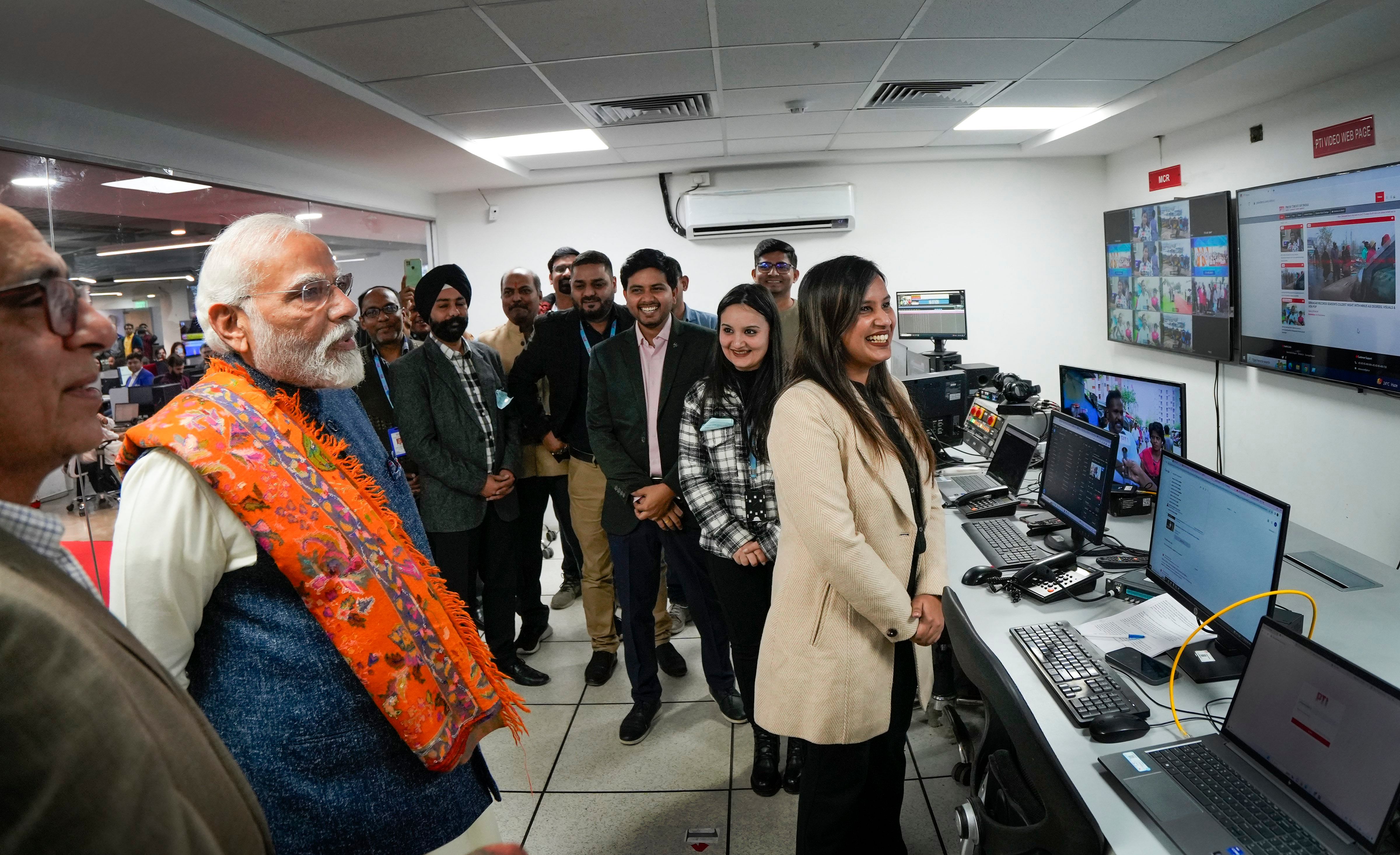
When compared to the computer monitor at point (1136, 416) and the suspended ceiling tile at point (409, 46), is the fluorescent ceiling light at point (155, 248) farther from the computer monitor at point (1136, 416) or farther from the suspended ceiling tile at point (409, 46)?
the computer monitor at point (1136, 416)

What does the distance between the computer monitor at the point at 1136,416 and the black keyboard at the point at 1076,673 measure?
85 cm

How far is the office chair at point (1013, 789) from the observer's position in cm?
112

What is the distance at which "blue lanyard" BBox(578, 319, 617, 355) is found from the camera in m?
3.15

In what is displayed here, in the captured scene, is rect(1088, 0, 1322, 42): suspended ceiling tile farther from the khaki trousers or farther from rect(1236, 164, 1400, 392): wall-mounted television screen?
the khaki trousers

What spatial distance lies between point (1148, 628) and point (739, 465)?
1.17m

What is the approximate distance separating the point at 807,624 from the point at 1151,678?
Result: 0.78 m

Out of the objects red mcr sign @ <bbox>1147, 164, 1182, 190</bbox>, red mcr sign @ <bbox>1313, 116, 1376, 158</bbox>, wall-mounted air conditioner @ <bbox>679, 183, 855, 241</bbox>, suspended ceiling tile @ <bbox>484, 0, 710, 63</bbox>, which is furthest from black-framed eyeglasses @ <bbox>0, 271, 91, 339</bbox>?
red mcr sign @ <bbox>1147, 164, 1182, 190</bbox>

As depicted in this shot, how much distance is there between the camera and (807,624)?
1.61 m

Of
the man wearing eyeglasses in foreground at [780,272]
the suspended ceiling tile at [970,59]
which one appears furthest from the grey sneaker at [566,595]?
the suspended ceiling tile at [970,59]

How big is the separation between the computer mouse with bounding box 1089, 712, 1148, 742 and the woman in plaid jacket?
0.94 meters

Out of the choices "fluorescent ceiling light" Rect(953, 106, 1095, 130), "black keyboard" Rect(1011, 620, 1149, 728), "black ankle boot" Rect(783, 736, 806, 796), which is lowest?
"black ankle boot" Rect(783, 736, 806, 796)

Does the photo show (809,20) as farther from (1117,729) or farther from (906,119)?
(1117,729)

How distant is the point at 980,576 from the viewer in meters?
2.27

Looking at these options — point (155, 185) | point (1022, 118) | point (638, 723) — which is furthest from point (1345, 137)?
point (155, 185)
